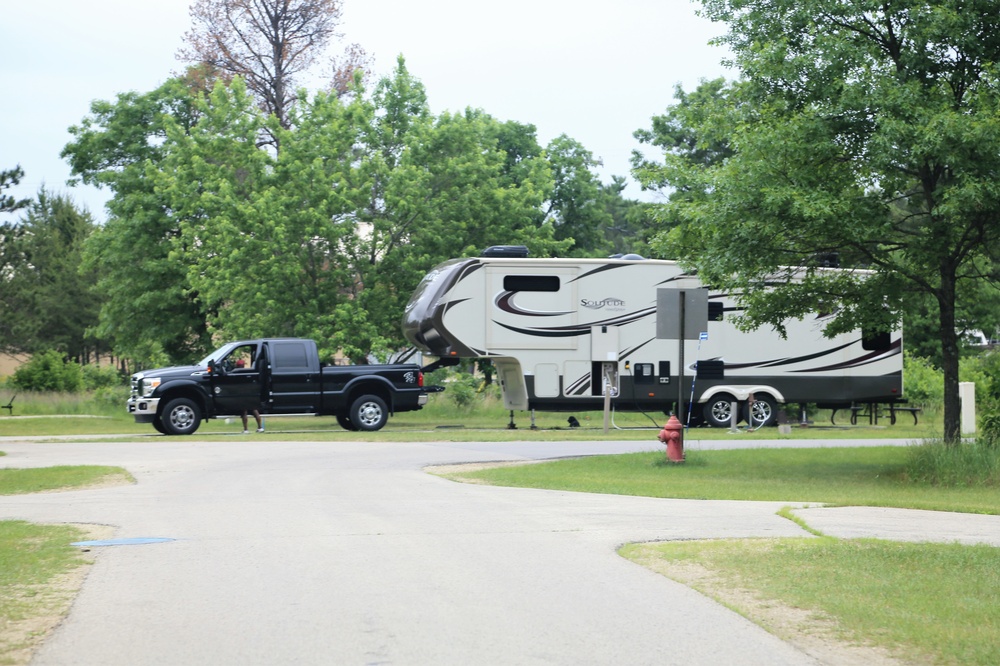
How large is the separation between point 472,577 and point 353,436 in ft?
61.0

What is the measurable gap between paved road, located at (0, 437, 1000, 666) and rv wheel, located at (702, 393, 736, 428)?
51.5 ft

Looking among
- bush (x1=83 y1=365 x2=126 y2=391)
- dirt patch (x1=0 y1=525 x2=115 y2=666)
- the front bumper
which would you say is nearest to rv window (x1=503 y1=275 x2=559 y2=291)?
the front bumper

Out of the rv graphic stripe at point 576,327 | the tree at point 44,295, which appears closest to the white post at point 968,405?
the rv graphic stripe at point 576,327

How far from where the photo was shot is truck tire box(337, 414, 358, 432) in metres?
29.3

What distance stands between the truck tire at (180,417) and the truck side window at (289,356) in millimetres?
2126

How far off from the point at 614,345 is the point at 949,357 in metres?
12.0

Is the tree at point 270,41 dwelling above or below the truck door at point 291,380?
above

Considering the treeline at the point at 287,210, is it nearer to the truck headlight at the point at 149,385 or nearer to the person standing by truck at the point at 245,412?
the person standing by truck at the point at 245,412

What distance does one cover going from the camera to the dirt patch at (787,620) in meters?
6.34

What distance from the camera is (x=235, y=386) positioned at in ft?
92.8

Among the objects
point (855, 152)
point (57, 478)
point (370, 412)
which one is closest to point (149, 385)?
point (370, 412)

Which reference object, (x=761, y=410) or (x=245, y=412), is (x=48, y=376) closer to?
(x=245, y=412)

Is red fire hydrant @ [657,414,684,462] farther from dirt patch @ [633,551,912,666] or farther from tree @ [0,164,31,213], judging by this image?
tree @ [0,164,31,213]

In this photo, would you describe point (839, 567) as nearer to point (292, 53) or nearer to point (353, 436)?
point (353, 436)
